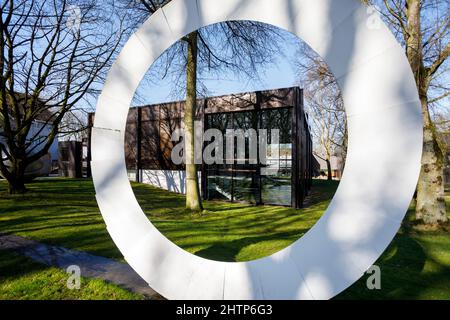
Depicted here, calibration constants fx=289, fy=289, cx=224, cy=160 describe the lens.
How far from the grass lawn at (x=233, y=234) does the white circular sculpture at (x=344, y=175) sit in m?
1.52

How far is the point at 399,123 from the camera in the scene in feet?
8.52

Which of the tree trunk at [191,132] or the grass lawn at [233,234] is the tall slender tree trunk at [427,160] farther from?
the tree trunk at [191,132]

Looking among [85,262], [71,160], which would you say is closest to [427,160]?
[85,262]

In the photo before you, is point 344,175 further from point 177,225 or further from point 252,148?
point 252,148

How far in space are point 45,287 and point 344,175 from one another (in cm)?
419

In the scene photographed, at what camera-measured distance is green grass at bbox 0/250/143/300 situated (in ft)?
12.3

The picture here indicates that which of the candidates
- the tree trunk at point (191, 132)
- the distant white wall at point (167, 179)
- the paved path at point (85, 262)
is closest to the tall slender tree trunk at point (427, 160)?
the tree trunk at point (191, 132)

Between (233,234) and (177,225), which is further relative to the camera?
(177,225)

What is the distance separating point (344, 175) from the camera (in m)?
2.79

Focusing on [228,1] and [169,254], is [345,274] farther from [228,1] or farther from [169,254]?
[228,1]

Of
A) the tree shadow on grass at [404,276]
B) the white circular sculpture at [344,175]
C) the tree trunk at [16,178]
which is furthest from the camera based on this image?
the tree trunk at [16,178]

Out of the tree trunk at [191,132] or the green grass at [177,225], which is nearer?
the green grass at [177,225]

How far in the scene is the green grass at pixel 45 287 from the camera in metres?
3.75

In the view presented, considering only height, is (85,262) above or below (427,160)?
below
